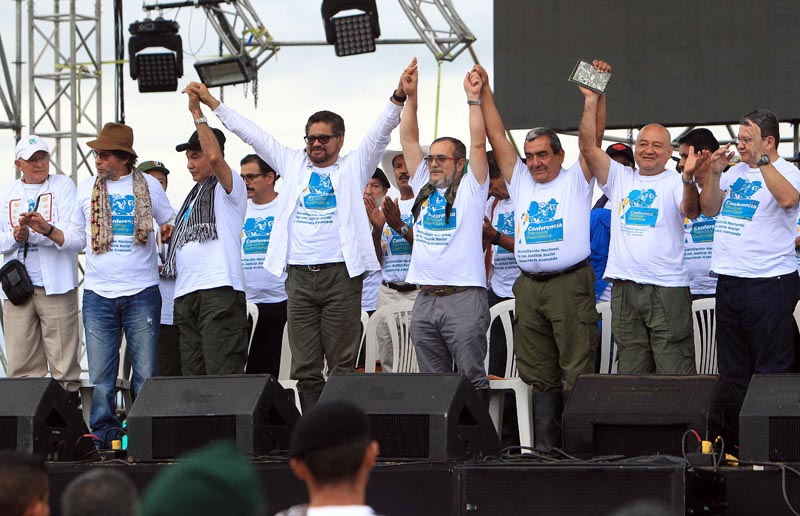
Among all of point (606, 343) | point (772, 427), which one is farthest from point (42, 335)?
point (772, 427)

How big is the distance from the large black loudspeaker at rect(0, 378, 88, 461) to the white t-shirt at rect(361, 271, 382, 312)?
243 centimetres

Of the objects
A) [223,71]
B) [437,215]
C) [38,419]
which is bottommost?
[38,419]

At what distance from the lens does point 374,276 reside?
809cm

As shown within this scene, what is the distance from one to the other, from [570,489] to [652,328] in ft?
5.18

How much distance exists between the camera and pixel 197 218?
21.6 ft

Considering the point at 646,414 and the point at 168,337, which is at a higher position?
the point at 168,337

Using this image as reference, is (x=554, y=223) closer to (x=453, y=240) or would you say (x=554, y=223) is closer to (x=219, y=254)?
(x=453, y=240)

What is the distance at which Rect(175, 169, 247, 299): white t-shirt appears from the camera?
6.47 m

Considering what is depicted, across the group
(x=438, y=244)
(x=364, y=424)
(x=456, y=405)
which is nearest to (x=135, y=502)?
(x=364, y=424)

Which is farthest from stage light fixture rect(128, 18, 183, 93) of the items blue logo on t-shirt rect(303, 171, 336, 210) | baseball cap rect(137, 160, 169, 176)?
blue logo on t-shirt rect(303, 171, 336, 210)

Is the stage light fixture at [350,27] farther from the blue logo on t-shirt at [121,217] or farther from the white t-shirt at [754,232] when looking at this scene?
the white t-shirt at [754,232]

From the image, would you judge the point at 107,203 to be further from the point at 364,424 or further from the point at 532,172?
the point at 364,424

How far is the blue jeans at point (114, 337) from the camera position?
21.4 feet

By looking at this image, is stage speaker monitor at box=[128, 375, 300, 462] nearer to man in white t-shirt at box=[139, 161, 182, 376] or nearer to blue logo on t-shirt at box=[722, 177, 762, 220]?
man in white t-shirt at box=[139, 161, 182, 376]
